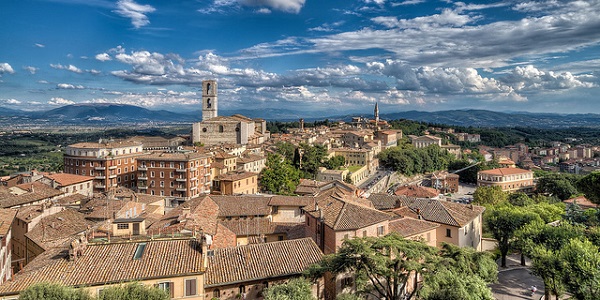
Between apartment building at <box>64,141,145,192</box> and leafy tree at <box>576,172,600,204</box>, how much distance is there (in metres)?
65.5

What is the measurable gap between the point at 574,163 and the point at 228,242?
151 meters

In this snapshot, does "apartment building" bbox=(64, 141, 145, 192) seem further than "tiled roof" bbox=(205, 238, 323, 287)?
Yes

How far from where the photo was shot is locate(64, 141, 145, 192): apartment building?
2473 inches

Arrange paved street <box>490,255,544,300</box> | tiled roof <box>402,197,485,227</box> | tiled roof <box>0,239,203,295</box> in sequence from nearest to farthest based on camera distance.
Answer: tiled roof <box>0,239,203,295</box>
paved street <box>490,255,544,300</box>
tiled roof <box>402,197,485,227</box>

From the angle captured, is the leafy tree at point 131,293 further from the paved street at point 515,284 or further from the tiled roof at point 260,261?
the paved street at point 515,284

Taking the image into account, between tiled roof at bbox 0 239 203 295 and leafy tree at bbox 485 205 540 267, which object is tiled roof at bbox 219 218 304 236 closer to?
tiled roof at bbox 0 239 203 295

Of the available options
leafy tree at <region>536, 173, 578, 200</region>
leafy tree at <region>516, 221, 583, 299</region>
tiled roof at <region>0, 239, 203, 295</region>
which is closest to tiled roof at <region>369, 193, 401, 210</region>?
leafy tree at <region>516, 221, 583, 299</region>

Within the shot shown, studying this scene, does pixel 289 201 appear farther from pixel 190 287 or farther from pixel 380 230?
pixel 190 287

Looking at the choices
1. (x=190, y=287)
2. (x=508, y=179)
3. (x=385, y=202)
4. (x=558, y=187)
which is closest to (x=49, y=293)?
(x=190, y=287)

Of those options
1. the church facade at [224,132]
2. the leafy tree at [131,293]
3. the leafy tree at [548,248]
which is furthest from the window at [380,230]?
the church facade at [224,132]

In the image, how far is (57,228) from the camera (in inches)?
1075

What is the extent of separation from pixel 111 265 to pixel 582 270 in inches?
919

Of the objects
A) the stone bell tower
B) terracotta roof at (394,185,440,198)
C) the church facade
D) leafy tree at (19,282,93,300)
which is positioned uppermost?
the stone bell tower

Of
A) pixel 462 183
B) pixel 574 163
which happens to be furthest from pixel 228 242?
pixel 574 163
